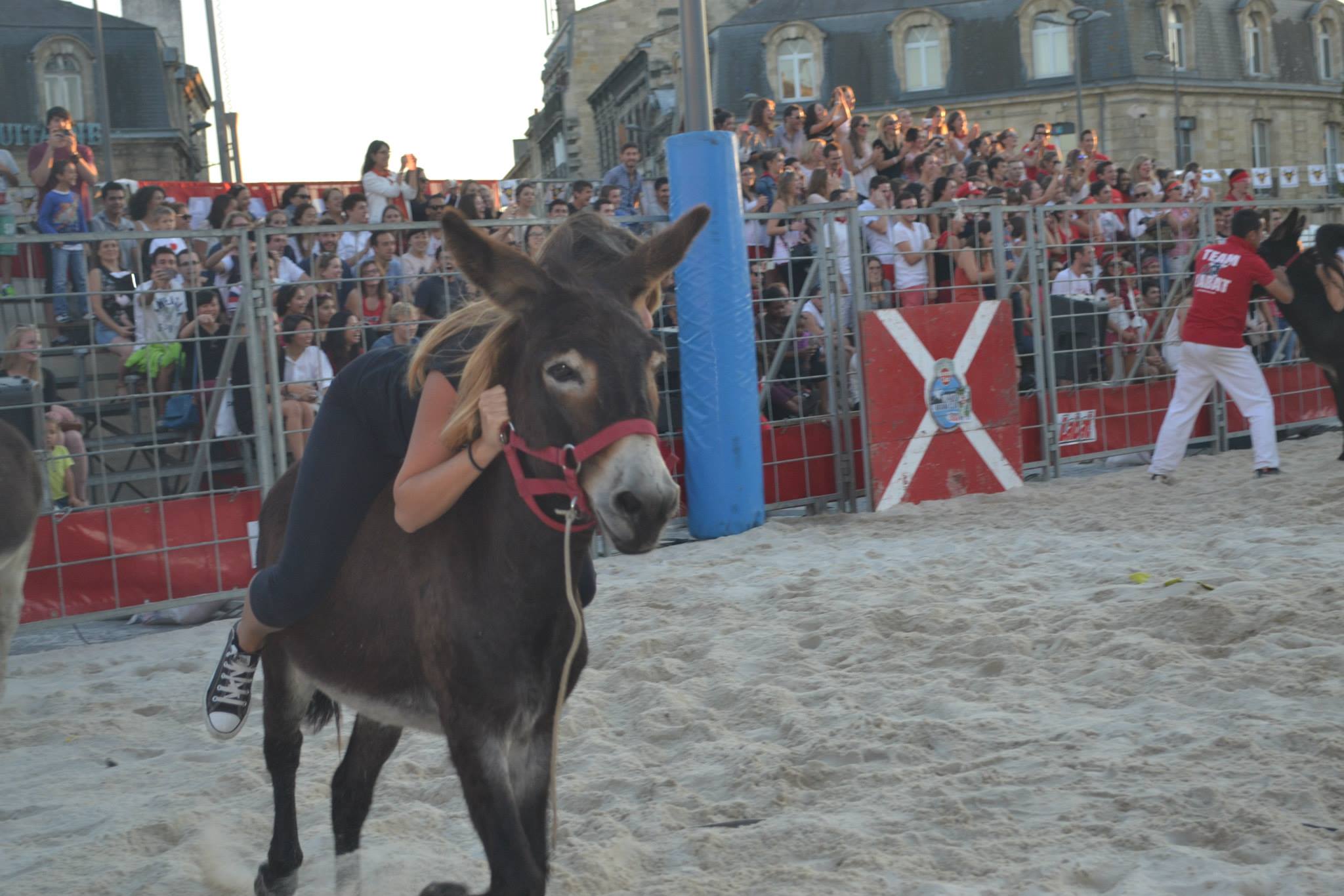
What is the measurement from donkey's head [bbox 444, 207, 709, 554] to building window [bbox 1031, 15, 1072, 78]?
55.0 meters

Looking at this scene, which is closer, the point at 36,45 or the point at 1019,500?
the point at 1019,500

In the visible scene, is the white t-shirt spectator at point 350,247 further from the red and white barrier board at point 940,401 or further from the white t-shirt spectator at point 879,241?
Result: the white t-shirt spectator at point 879,241

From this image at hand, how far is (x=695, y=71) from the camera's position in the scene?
381 inches

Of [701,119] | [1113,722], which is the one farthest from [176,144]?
[1113,722]

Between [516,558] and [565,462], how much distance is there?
0.34m

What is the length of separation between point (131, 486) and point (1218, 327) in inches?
341

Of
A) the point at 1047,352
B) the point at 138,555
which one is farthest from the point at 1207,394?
the point at 138,555

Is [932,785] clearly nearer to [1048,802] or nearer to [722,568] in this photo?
[1048,802]

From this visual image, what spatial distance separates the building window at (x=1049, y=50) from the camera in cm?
5325

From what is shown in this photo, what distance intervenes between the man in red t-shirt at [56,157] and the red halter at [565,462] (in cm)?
960

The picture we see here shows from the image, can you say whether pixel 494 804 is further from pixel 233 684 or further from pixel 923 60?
pixel 923 60

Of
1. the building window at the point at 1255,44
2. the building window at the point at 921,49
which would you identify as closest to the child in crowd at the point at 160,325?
the building window at the point at 921,49

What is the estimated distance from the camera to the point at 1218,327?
10641 mm

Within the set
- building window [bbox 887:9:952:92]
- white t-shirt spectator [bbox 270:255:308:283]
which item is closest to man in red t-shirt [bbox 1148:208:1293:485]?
white t-shirt spectator [bbox 270:255:308:283]
